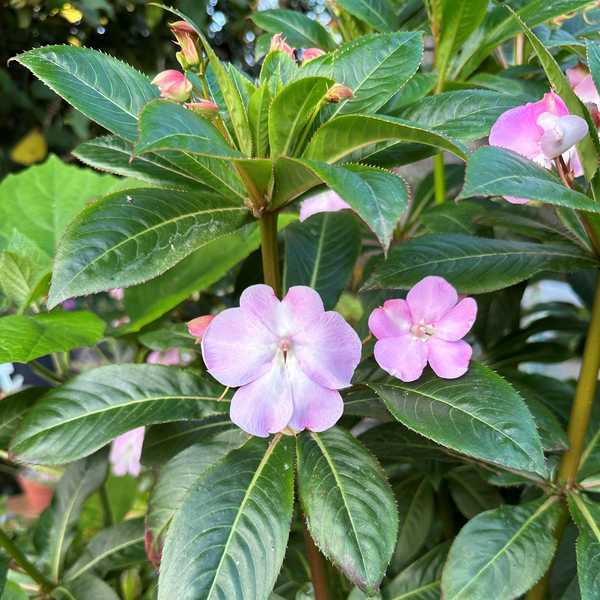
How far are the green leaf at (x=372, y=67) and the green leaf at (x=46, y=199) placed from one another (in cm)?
48

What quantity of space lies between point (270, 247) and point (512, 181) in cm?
24

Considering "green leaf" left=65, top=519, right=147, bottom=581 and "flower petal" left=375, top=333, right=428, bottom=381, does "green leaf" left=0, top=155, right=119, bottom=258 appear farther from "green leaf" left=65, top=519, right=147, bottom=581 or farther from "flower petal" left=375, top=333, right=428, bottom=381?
"flower petal" left=375, top=333, right=428, bottom=381

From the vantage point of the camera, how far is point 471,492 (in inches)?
36.4

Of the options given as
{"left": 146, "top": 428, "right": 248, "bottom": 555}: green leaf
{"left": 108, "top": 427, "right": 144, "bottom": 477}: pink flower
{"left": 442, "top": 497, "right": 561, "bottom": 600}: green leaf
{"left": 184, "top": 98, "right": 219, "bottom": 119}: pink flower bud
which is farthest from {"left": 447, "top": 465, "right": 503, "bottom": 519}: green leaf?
{"left": 184, "top": 98, "right": 219, "bottom": 119}: pink flower bud

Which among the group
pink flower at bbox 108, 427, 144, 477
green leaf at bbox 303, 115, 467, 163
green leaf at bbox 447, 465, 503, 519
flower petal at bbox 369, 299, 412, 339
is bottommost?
green leaf at bbox 447, 465, 503, 519

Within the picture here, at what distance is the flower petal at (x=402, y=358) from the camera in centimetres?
65

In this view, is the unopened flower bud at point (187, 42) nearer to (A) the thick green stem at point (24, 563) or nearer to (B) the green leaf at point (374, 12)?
(B) the green leaf at point (374, 12)

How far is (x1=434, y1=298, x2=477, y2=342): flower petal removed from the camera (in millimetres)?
660

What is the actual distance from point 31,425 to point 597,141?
2.00ft

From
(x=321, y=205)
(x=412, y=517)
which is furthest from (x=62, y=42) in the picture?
(x=412, y=517)

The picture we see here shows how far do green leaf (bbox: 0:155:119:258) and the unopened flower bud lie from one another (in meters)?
0.43

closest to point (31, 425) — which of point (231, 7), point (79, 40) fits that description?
→ point (79, 40)

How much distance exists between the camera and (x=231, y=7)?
2590mm

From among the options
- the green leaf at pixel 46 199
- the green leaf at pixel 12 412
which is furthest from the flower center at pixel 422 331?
the green leaf at pixel 46 199
